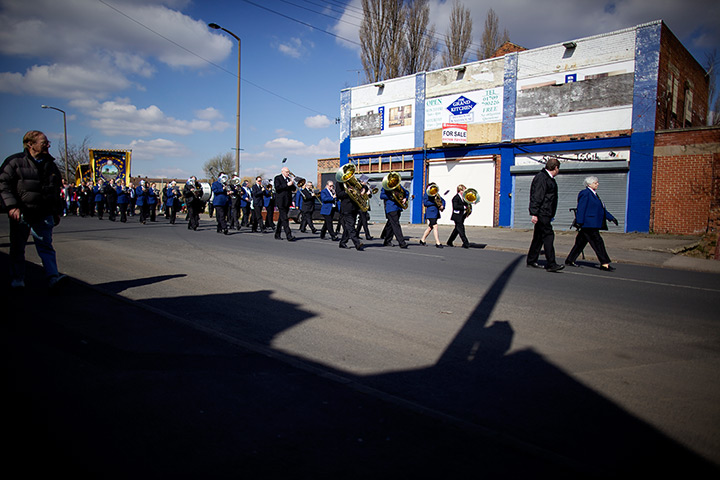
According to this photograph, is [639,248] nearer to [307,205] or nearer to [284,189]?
[284,189]

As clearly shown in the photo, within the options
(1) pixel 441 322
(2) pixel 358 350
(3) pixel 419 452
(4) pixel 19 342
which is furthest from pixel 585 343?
(4) pixel 19 342

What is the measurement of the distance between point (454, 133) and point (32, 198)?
20.5m

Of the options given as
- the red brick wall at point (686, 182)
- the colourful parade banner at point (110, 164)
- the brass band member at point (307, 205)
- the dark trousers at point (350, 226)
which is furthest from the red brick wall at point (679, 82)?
the colourful parade banner at point (110, 164)

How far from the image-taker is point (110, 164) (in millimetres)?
Result: 30141

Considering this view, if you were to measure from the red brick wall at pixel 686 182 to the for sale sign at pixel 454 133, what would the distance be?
28.1 feet

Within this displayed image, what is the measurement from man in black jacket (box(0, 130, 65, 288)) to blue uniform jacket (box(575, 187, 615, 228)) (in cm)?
889

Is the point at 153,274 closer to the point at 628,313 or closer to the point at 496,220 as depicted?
the point at 628,313

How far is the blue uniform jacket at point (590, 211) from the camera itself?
352 inches

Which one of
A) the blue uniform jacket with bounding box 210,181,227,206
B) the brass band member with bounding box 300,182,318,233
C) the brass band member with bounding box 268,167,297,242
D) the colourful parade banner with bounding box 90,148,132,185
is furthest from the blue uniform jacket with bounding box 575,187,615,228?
the colourful parade banner with bounding box 90,148,132,185

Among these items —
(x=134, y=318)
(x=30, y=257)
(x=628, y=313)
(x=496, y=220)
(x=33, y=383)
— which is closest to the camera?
(x=33, y=383)

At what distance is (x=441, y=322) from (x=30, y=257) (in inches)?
327

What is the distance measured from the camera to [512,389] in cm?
314

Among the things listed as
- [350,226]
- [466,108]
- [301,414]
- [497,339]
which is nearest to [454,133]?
[466,108]

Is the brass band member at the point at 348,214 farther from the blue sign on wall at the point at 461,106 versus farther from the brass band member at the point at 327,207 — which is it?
the blue sign on wall at the point at 461,106
